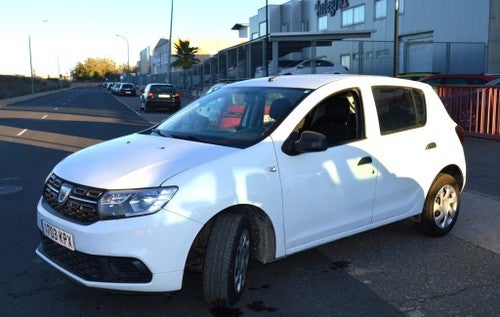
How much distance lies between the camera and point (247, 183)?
382cm

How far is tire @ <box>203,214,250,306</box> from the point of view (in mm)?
3676

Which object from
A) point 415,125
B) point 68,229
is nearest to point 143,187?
point 68,229

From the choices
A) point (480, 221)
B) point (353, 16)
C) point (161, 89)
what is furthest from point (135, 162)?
point (353, 16)

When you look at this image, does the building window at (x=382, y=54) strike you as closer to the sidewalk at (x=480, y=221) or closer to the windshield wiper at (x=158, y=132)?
the sidewalk at (x=480, y=221)

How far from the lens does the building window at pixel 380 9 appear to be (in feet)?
116

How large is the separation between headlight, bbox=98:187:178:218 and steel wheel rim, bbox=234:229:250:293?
2.20 ft

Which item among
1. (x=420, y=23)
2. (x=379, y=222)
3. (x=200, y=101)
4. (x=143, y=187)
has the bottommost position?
(x=379, y=222)

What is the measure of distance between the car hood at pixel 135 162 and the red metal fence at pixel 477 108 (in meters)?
10.9

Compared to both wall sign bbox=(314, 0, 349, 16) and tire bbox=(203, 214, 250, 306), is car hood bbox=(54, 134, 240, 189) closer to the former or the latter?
tire bbox=(203, 214, 250, 306)

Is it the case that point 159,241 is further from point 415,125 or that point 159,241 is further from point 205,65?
point 205,65

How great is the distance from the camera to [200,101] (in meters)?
5.36

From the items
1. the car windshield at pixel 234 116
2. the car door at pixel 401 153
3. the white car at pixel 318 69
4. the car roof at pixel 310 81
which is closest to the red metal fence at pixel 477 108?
the car door at pixel 401 153

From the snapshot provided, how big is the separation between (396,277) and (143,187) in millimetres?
2299

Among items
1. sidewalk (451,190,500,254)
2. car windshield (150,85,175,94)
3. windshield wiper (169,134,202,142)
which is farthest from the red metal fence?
car windshield (150,85,175,94)
